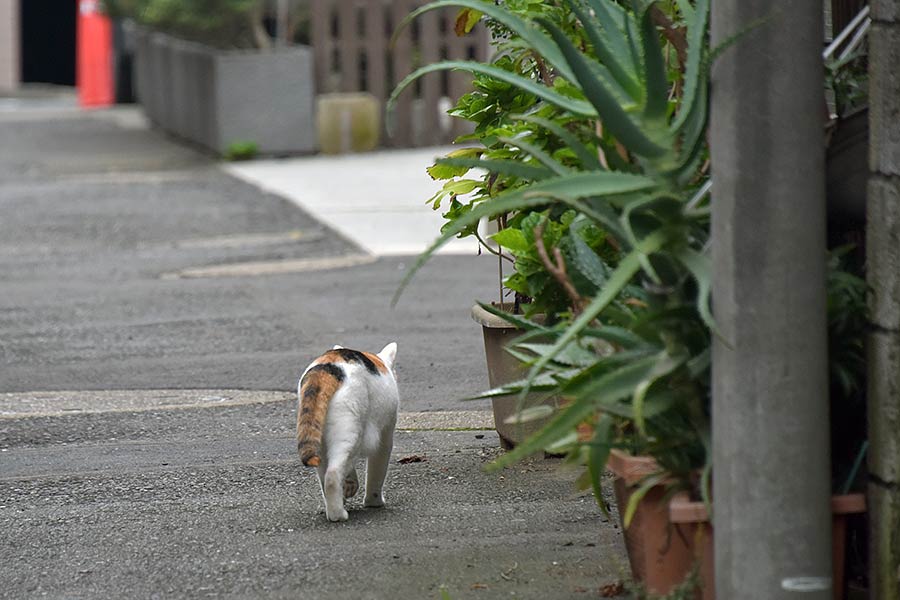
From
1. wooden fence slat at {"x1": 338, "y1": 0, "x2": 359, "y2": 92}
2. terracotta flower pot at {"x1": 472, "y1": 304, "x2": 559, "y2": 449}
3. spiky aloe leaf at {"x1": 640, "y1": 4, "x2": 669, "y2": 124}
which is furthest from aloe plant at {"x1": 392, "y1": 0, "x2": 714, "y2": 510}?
wooden fence slat at {"x1": 338, "y1": 0, "x2": 359, "y2": 92}

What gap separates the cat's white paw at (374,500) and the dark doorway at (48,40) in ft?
91.9

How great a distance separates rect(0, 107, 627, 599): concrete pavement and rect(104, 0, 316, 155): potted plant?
14.0 ft

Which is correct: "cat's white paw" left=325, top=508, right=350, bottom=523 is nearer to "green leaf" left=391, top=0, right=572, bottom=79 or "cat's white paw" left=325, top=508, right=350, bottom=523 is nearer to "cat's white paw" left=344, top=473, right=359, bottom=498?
"cat's white paw" left=344, top=473, right=359, bottom=498

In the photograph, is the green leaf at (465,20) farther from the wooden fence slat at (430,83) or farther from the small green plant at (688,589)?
the wooden fence slat at (430,83)

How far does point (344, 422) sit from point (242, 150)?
13506mm

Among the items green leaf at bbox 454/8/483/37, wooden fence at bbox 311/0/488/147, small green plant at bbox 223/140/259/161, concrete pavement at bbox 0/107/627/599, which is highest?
wooden fence at bbox 311/0/488/147

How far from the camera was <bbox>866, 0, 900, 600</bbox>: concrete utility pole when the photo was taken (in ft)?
11.7

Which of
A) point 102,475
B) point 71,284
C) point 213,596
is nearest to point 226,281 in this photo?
point 71,284

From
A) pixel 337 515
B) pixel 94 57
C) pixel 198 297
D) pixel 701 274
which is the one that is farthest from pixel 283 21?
pixel 701 274

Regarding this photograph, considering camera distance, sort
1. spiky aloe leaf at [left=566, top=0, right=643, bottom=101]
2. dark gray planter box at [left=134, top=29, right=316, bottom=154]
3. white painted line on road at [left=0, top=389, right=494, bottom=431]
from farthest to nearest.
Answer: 1. dark gray planter box at [left=134, top=29, right=316, bottom=154]
2. white painted line on road at [left=0, top=389, right=494, bottom=431]
3. spiky aloe leaf at [left=566, top=0, right=643, bottom=101]

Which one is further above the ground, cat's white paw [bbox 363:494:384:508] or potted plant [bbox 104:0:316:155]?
potted plant [bbox 104:0:316:155]

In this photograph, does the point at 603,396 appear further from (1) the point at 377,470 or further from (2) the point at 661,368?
(1) the point at 377,470

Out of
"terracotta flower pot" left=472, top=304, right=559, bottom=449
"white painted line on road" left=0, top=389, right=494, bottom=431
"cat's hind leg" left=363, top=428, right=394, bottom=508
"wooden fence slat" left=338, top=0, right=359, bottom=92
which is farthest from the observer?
"wooden fence slat" left=338, top=0, right=359, bottom=92

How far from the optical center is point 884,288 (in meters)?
3.60
